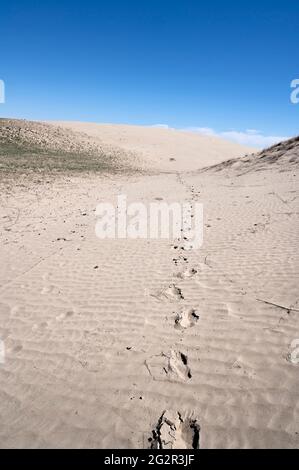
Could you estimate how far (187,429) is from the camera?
3.24 metres

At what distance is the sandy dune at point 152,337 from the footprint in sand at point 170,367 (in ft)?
0.05

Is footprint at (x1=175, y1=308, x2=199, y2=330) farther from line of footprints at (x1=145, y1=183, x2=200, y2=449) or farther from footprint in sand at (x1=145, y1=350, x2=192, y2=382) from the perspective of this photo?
footprint in sand at (x1=145, y1=350, x2=192, y2=382)

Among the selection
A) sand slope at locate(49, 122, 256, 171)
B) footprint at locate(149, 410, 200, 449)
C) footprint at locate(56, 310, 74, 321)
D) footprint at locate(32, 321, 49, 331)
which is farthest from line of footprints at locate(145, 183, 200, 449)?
sand slope at locate(49, 122, 256, 171)

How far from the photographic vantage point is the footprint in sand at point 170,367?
3.83 m

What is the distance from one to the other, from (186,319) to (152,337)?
613mm

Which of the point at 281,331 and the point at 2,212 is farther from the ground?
the point at 2,212

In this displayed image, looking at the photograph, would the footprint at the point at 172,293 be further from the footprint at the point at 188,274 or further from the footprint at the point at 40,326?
the footprint at the point at 40,326

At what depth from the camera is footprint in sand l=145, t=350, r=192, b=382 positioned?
12.6 ft

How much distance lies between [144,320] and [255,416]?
6.98 feet

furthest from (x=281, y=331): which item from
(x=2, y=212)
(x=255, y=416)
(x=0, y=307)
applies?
(x=2, y=212)

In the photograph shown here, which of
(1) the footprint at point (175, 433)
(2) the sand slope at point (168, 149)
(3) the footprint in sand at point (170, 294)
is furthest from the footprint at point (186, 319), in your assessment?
(2) the sand slope at point (168, 149)

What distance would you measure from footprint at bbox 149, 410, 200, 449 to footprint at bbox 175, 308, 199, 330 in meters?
1.41

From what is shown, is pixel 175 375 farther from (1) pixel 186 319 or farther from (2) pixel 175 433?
(1) pixel 186 319

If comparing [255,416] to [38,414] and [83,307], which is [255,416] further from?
[83,307]
